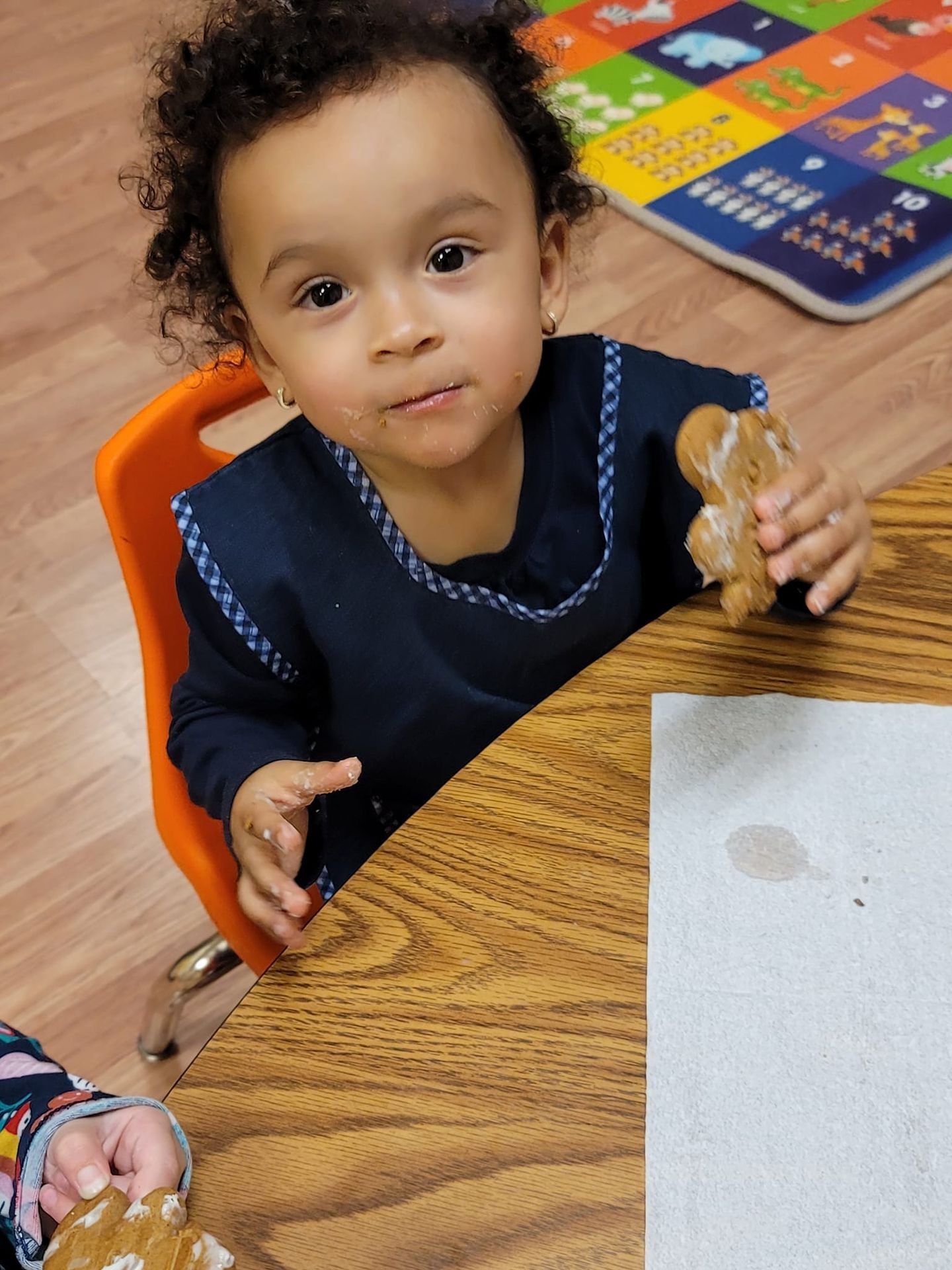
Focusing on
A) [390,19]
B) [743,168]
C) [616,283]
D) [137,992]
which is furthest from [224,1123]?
[743,168]

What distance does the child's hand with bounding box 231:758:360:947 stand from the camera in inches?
24.0

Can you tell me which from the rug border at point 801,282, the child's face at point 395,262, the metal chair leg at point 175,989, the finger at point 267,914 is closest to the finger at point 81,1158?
the finger at point 267,914

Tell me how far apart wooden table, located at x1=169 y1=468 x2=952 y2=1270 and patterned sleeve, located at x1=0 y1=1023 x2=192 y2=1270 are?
0.05 meters

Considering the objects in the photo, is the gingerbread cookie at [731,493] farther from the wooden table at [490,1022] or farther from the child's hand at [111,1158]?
the child's hand at [111,1158]

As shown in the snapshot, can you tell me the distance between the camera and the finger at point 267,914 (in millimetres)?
596

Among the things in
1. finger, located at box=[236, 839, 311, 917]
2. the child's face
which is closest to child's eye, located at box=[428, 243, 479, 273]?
the child's face

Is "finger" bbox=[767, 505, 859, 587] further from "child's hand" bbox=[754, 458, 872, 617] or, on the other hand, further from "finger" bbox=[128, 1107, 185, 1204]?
"finger" bbox=[128, 1107, 185, 1204]

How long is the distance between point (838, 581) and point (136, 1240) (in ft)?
1.47

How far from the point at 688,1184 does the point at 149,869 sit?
1.09 m

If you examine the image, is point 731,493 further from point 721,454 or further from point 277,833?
point 277,833

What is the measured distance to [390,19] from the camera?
2.27ft

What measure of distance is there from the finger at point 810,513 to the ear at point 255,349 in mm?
322

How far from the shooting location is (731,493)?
606mm

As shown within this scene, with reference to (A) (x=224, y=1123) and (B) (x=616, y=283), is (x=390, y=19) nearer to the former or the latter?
(A) (x=224, y=1123)
